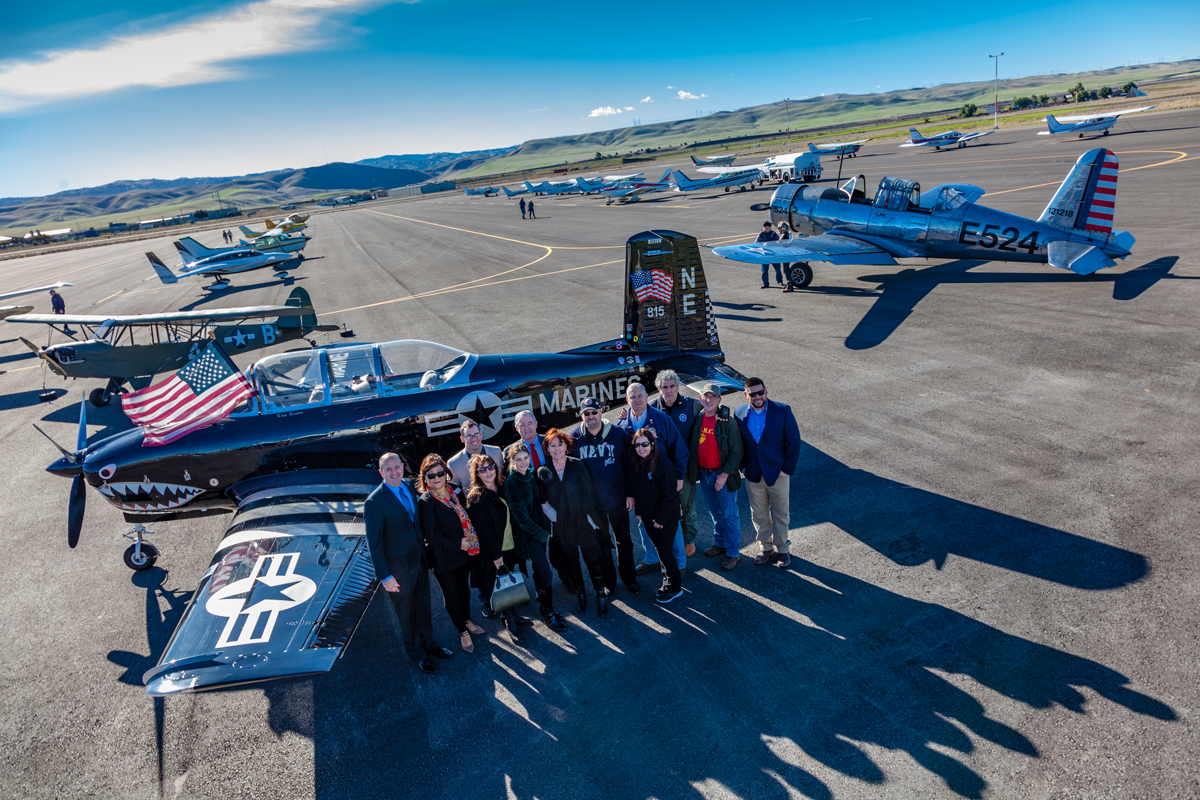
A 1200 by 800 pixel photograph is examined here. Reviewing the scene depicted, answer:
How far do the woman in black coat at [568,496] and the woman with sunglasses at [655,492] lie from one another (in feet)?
1.26

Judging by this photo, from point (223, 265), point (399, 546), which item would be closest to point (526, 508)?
point (399, 546)

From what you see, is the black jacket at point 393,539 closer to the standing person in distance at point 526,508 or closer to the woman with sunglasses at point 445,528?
the woman with sunglasses at point 445,528

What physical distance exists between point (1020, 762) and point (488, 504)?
12.8ft

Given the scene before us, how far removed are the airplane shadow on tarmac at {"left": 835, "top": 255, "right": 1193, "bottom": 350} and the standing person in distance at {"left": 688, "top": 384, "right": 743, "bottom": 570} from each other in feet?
23.9

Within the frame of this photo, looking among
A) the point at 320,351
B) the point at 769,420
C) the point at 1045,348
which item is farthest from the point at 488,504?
the point at 1045,348

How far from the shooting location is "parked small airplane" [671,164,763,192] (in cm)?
4494

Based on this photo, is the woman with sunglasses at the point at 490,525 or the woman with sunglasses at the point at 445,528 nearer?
the woman with sunglasses at the point at 445,528

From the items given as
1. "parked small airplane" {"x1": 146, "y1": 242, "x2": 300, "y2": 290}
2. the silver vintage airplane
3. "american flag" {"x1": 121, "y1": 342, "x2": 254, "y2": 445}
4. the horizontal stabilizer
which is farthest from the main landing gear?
"parked small airplane" {"x1": 146, "y1": 242, "x2": 300, "y2": 290}

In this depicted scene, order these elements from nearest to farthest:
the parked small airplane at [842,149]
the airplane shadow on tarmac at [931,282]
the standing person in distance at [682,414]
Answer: the standing person in distance at [682,414]
the airplane shadow on tarmac at [931,282]
the parked small airplane at [842,149]

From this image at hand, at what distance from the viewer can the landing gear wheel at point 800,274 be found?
645 inches

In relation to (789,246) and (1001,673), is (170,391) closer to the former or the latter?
(1001,673)

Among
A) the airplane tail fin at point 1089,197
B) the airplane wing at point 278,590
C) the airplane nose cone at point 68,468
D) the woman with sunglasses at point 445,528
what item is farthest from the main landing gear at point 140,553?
the airplane tail fin at point 1089,197

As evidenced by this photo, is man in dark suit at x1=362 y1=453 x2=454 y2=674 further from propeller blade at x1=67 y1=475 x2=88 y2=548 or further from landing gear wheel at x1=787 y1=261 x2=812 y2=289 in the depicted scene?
landing gear wheel at x1=787 y1=261 x2=812 y2=289

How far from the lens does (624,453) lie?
504cm
